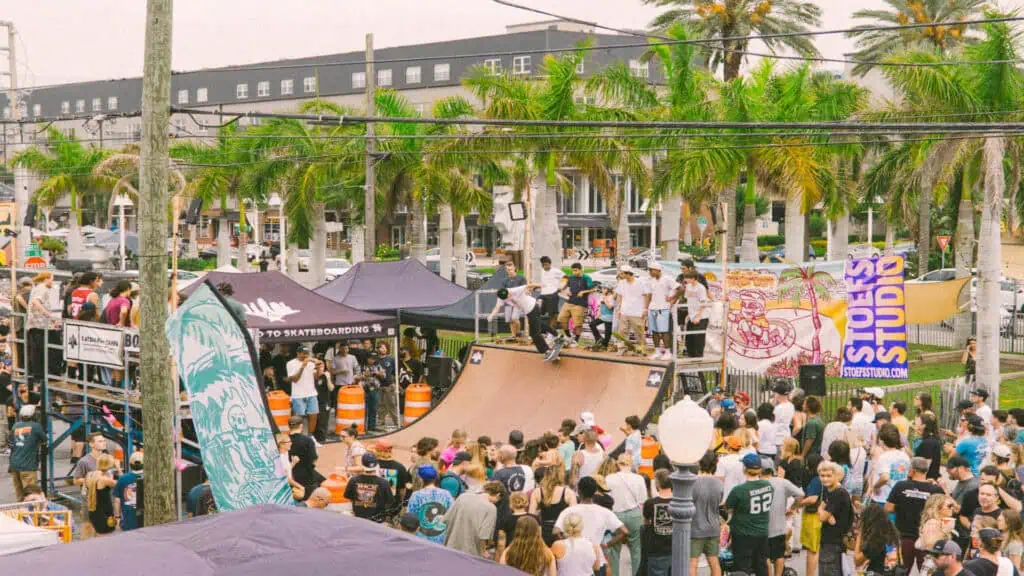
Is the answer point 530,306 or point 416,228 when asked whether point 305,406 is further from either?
point 416,228

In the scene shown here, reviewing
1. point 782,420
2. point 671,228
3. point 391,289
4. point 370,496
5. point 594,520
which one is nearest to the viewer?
point 594,520

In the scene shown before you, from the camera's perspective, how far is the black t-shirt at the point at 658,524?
1128 centimetres

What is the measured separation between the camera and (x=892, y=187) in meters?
39.5

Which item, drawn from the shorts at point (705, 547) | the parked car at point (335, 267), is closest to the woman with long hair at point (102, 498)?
the shorts at point (705, 547)

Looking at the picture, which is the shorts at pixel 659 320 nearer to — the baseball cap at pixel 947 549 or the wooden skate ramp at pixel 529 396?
the wooden skate ramp at pixel 529 396

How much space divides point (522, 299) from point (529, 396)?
192 centimetres

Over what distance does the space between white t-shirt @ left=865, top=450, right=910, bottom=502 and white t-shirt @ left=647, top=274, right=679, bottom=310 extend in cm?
754

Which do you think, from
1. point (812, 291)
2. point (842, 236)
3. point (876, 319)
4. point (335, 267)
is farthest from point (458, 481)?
point (335, 267)

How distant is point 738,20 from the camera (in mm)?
42531

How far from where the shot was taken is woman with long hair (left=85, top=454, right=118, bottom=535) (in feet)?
47.8

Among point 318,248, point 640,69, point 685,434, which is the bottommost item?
point 685,434

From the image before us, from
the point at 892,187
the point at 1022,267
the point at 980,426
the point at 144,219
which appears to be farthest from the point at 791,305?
the point at 1022,267

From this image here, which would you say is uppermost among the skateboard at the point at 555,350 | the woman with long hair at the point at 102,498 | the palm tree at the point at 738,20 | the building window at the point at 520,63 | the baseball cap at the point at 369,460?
the building window at the point at 520,63

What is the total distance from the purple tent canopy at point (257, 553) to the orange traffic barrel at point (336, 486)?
6663 millimetres
